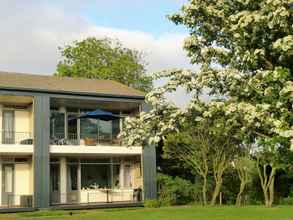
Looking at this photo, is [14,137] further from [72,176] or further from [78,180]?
[78,180]

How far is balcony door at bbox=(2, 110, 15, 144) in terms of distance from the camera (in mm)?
32875

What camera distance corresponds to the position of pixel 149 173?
34.3m

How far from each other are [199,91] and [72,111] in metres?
23.2

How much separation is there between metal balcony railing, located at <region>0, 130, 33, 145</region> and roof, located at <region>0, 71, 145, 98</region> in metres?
2.94

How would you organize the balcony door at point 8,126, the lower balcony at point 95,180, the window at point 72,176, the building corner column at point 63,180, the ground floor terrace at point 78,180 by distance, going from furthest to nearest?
the window at point 72,176
the lower balcony at point 95,180
the building corner column at point 63,180
the balcony door at point 8,126
the ground floor terrace at point 78,180

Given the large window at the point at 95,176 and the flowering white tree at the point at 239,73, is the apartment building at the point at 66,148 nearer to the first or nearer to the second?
the large window at the point at 95,176

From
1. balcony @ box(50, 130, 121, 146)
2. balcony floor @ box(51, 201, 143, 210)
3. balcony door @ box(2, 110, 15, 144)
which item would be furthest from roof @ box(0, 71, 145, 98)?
balcony floor @ box(51, 201, 143, 210)

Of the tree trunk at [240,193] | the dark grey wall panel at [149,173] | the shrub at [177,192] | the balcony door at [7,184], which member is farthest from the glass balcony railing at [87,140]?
the tree trunk at [240,193]

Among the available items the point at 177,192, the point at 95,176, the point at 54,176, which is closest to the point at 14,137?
the point at 54,176

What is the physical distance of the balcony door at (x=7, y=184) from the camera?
1275 inches

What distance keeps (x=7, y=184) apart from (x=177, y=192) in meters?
9.88

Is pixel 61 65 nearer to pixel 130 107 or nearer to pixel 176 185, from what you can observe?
pixel 130 107

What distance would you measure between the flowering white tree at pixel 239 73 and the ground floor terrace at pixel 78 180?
1980 centimetres

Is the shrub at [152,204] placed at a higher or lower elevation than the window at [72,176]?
lower
